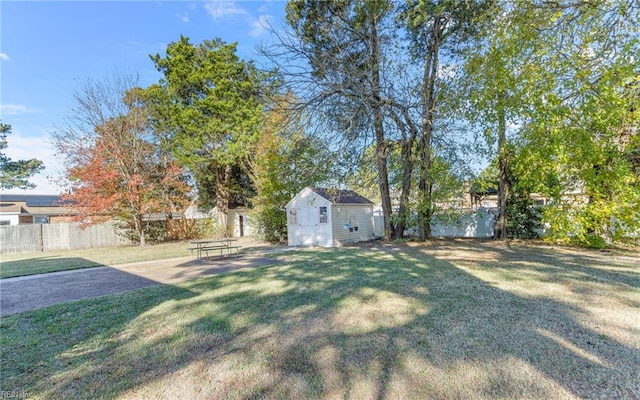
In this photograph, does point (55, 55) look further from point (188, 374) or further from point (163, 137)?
point (188, 374)

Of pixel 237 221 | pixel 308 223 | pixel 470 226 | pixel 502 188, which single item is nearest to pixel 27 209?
pixel 237 221

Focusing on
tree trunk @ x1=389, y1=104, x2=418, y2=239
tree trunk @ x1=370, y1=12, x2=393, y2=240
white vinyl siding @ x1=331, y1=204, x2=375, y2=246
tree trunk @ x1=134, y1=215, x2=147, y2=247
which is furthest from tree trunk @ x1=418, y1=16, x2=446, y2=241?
tree trunk @ x1=134, y1=215, x2=147, y2=247

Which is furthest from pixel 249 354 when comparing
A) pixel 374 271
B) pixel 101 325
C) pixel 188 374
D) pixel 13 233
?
pixel 13 233

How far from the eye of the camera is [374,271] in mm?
6828

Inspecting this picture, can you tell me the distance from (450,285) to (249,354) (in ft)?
12.0

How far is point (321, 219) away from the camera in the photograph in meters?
13.8

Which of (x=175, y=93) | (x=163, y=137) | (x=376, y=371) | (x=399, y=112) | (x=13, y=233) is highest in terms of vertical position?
(x=175, y=93)

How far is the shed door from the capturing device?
1391 cm

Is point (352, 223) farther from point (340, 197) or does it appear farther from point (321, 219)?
point (321, 219)

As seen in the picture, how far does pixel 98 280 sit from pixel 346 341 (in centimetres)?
682

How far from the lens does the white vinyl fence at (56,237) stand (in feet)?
47.0

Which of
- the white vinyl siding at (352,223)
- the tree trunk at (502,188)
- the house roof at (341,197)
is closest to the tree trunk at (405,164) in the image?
the white vinyl siding at (352,223)

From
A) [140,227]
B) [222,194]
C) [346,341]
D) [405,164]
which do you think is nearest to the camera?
[346,341]

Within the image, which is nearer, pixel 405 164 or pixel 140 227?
pixel 405 164
